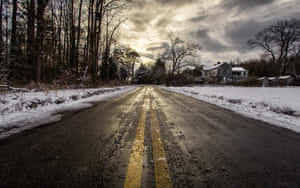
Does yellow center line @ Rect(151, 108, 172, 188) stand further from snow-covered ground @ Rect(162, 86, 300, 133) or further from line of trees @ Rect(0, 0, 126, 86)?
line of trees @ Rect(0, 0, 126, 86)

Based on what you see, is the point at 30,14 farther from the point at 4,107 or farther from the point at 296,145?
the point at 296,145

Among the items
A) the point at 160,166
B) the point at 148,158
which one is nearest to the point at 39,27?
the point at 148,158

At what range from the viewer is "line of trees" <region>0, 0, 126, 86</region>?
1034 cm

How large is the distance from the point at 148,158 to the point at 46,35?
18.3 metres

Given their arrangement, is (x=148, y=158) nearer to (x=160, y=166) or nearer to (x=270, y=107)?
(x=160, y=166)

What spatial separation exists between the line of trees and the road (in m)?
5.71

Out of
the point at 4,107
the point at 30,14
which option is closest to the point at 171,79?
the point at 30,14

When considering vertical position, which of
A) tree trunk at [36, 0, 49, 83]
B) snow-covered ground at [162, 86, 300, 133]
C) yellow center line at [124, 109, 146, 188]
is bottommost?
yellow center line at [124, 109, 146, 188]

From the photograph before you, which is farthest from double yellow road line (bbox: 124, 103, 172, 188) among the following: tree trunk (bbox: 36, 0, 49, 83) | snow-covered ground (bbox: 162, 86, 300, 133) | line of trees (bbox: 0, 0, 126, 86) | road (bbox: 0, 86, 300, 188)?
tree trunk (bbox: 36, 0, 49, 83)

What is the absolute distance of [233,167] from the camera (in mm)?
1587

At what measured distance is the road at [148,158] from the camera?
1320 mm

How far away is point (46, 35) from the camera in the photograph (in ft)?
46.6

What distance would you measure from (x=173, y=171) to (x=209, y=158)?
0.63m

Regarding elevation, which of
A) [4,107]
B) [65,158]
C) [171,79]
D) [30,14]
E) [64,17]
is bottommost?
[65,158]
